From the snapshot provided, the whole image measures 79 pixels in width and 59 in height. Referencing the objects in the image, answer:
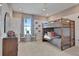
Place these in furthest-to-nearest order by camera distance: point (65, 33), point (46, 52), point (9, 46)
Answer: point (65, 33) < point (46, 52) < point (9, 46)

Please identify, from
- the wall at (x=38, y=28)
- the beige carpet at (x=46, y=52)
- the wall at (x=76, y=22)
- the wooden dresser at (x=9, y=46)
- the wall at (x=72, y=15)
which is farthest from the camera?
the wall at (x=38, y=28)

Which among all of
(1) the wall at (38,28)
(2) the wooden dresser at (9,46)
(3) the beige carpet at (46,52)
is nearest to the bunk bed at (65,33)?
(3) the beige carpet at (46,52)

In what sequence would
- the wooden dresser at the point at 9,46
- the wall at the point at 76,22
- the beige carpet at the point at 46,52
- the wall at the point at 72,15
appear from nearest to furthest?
the wooden dresser at the point at 9,46
the beige carpet at the point at 46,52
the wall at the point at 72,15
the wall at the point at 76,22

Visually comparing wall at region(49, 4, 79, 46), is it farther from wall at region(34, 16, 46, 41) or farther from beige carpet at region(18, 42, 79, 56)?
wall at region(34, 16, 46, 41)

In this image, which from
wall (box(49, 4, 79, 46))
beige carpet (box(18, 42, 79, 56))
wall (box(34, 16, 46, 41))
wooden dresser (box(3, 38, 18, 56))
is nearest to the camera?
wooden dresser (box(3, 38, 18, 56))

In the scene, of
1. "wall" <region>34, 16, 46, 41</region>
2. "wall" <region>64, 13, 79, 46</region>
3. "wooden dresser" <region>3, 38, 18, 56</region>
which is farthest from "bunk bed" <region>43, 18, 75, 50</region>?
"wooden dresser" <region>3, 38, 18, 56</region>

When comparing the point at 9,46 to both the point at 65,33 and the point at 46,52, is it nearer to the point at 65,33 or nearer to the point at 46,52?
the point at 46,52

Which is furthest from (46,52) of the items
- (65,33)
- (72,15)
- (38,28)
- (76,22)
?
(38,28)

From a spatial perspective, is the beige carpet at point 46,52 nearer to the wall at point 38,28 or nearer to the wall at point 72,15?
the wall at point 72,15

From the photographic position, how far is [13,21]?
25.2 ft

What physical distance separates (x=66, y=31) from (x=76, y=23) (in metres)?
0.70

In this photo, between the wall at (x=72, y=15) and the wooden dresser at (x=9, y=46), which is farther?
the wall at (x=72, y=15)

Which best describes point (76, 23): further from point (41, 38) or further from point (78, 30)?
point (41, 38)

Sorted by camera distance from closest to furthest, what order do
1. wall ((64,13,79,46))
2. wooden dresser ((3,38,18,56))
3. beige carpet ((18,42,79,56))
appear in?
wooden dresser ((3,38,18,56))
beige carpet ((18,42,79,56))
wall ((64,13,79,46))
